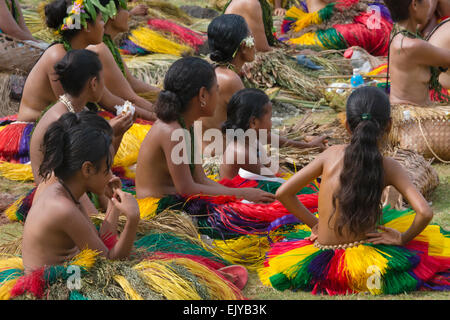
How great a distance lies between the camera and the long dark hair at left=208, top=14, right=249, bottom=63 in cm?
498

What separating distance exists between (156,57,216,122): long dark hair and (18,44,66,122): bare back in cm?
97

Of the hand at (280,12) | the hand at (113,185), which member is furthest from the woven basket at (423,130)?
the hand at (280,12)

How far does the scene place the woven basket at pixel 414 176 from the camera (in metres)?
4.10

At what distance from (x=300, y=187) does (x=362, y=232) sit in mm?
356

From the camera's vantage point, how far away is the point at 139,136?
537cm

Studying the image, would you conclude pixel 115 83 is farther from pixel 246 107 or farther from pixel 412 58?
pixel 412 58

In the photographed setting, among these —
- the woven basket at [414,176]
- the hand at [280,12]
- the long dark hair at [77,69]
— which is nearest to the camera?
the long dark hair at [77,69]

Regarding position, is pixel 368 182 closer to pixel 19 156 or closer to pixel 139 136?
pixel 139 136

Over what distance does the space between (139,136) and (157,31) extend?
139 inches

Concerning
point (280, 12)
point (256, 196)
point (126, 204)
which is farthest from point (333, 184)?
point (280, 12)

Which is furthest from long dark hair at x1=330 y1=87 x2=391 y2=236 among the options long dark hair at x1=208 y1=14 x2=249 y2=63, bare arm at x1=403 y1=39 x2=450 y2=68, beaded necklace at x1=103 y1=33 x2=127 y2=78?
beaded necklace at x1=103 y1=33 x2=127 y2=78

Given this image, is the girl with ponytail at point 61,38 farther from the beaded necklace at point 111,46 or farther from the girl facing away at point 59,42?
the beaded necklace at point 111,46

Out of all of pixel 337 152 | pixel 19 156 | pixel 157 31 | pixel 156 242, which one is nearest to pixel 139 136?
pixel 19 156

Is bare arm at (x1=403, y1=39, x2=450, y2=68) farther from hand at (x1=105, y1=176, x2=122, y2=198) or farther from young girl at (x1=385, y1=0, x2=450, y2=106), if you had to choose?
hand at (x1=105, y1=176, x2=122, y2=198)
